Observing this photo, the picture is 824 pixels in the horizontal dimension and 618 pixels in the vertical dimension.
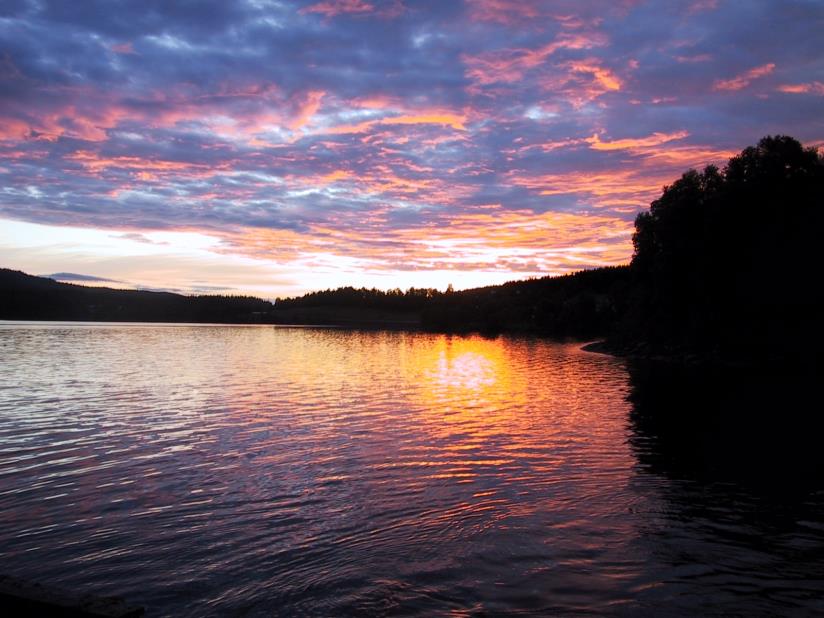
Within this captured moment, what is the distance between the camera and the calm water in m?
10.1

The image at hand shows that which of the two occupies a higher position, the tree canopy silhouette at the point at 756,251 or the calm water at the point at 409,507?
the tree canopy silhouette at the point at 756,251

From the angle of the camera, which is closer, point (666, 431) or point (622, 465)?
point (622, 465)

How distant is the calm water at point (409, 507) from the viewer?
10.1 metres

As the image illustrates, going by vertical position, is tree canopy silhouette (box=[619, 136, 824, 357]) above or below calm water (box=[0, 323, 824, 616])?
above

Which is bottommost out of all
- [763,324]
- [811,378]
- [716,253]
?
[811,378]

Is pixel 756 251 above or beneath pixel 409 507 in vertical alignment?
above

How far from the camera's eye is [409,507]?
1448 cm

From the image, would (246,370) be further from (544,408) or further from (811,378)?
(811,378)

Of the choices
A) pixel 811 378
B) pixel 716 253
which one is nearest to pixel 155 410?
pixel 811 378

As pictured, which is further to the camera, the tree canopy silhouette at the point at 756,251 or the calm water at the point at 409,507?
the tree canopy silhouette at the point at 756,251

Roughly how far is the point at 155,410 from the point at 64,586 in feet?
64.9

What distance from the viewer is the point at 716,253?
63.7 metres

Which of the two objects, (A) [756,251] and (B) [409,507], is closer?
(B) [409,507]

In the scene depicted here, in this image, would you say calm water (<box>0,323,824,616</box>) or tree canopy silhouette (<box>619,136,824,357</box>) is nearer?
calm water (<box>0,323,824,616</box>)
